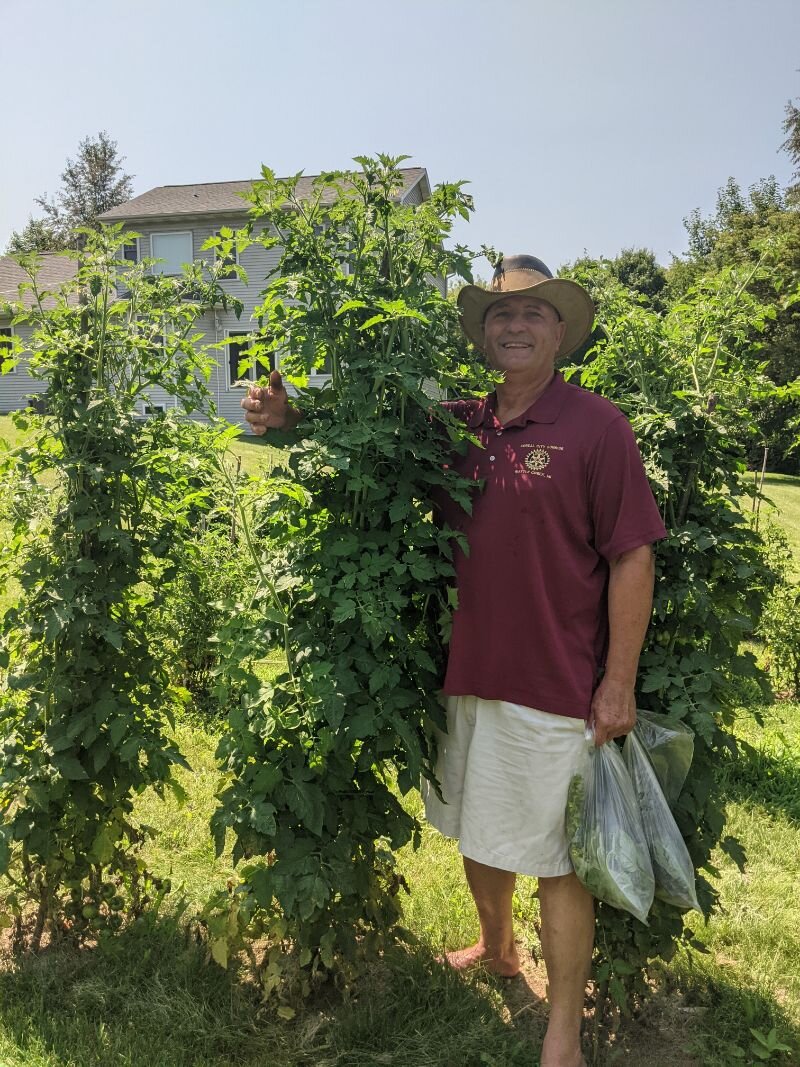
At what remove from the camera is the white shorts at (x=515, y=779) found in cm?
242

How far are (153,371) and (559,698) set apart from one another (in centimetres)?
165

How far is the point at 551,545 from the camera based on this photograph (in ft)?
7.88

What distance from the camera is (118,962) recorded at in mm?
2777

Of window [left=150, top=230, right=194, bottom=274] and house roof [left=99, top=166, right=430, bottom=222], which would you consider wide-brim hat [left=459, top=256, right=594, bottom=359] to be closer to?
house roof [left=99, top=166, right=430, bottom=222]

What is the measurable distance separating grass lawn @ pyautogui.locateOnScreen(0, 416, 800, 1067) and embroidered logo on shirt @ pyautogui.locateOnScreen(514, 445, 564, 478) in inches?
32.5

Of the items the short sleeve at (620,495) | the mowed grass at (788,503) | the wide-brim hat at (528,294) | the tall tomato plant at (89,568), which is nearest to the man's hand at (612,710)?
the short sleeve at (620,495)

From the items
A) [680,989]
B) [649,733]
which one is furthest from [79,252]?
[680,989]

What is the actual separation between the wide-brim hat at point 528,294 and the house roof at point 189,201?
18.8 meters

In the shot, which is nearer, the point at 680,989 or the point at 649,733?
the point at 649,733

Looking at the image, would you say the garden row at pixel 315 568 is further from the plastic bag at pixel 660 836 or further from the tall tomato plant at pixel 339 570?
the plastic bag at pixel 660 836

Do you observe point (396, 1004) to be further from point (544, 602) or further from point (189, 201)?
point (189, 201)

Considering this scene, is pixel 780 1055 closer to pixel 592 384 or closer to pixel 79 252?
pixel 592 384

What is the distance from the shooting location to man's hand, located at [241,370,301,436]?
250 cm

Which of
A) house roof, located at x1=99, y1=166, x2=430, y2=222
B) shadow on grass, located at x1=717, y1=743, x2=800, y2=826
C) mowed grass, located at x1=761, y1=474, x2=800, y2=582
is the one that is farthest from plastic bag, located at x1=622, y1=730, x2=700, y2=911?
house roof, located at x1=99, y1=166, x2=430, y2=222
